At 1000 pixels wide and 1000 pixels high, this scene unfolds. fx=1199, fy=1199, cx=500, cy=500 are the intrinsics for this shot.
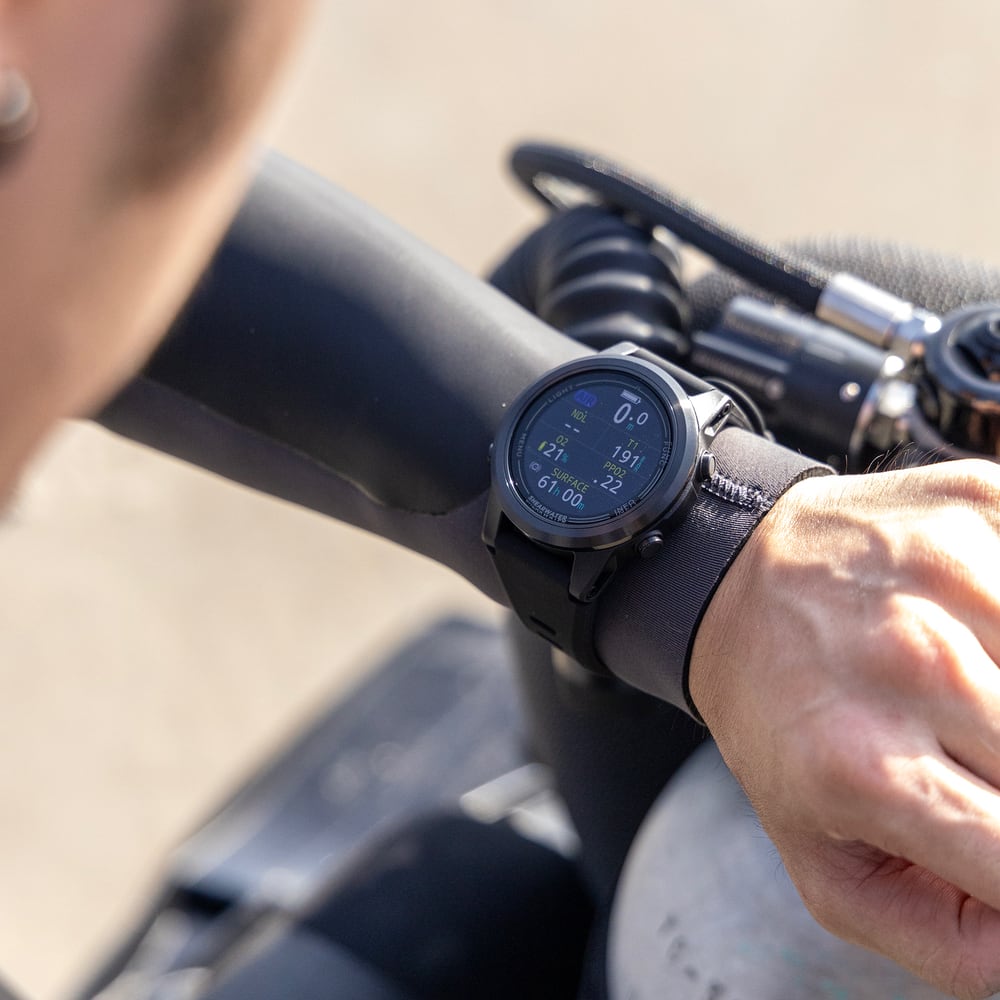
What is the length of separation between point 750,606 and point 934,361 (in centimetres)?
20

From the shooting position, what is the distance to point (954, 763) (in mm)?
475

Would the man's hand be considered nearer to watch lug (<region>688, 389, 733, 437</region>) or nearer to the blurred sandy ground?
watch lug (<region>688, 389, 733, 437</region>)

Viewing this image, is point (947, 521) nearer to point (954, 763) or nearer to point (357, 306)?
point (954, 763)

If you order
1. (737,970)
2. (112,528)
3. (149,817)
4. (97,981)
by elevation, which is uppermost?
(737,970)

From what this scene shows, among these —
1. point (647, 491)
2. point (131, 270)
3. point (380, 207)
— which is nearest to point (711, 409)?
point (647, 491)

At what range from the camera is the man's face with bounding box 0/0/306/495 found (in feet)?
1.00

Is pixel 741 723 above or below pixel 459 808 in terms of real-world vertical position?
above

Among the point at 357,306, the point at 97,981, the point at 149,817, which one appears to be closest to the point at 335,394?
the point at 357,306

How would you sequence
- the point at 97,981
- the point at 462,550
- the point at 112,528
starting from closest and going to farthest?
the point at 462,550 → the point at 97,981 → the point at 112,528

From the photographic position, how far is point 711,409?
2.14 ft

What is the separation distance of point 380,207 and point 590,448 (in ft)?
5.42

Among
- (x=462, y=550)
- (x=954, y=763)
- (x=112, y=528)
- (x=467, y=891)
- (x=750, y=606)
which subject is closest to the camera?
(x=954, y=763)

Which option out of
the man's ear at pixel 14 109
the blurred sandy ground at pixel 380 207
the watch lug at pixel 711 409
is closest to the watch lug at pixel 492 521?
the watch lug at pixel 711 409

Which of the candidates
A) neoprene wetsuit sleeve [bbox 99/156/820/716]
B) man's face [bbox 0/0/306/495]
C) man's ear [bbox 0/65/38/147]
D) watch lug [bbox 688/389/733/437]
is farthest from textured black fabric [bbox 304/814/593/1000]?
man's ear [bbox 0/65/38/147]
